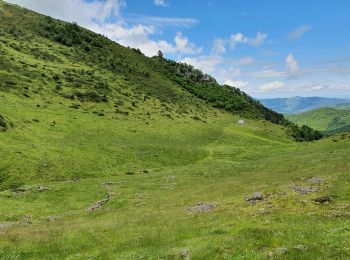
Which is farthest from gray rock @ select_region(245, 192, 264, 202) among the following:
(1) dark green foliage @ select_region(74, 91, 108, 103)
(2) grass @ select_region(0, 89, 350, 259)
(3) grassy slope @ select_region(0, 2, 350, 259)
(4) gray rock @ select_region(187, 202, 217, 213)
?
(1) dark green foliage @ select_region(74, 91, 108, 103)

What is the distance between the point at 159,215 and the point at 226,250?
1609 cm

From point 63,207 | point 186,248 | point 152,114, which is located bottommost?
point 63,207

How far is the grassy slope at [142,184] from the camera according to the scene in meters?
21.3

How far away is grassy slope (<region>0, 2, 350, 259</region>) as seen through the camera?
70.0ft

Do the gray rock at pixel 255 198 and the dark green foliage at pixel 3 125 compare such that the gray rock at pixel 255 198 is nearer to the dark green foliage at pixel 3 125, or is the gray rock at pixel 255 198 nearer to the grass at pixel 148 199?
the grass at pixel 148 199

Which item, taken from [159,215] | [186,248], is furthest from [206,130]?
[186,248]

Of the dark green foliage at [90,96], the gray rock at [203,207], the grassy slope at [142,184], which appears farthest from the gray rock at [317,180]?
the dark green foliage at [90,96]

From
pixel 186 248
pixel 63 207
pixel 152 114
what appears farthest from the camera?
pixel 152 114

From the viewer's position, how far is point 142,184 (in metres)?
55.8

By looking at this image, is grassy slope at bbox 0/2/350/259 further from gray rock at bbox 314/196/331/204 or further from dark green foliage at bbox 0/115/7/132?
→ dark green foliage at bbox 0/115/7/132

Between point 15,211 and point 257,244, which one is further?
point 15,211

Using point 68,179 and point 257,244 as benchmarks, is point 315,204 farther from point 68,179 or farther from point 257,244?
point 68,179

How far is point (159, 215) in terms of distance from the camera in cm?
3375

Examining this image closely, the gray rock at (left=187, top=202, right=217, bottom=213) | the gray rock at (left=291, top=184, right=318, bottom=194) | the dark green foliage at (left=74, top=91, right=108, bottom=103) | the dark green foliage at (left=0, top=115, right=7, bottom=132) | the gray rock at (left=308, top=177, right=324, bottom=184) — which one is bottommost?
the gray rock at (left=187, top=202, right=217, bottom=213)
